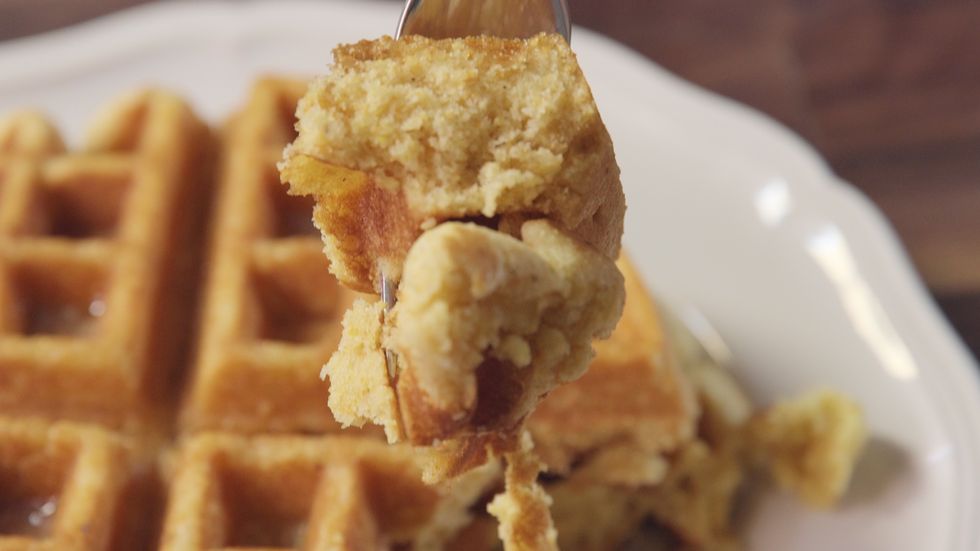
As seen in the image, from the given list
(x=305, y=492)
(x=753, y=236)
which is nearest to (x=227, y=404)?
(x=305, y=492)

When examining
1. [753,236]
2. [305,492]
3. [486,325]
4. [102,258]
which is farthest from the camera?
[753,236]

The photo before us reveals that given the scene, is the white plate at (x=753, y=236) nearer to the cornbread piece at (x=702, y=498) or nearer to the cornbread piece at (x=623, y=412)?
the cornbread piece at (x=702, y=498)

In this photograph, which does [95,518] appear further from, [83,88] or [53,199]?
[83,88]

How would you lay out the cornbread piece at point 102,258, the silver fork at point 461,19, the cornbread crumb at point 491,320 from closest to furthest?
the cornbread crumb at point 491,320 → the silver fork at point 461,19 → the cornbread piece at point 102,258

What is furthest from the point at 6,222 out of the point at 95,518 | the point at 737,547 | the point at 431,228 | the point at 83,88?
the point at 737,547

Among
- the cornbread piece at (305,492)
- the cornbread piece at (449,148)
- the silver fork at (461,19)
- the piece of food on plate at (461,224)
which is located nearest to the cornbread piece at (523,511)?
the piece of food on plate at (461,224)

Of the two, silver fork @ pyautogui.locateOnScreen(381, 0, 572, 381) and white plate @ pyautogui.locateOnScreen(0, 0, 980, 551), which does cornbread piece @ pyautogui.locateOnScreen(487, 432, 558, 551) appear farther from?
white plate @ pyautogui.locateOnScreen(0, 0, 980, 551)

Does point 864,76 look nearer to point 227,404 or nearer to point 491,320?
point 227,404
